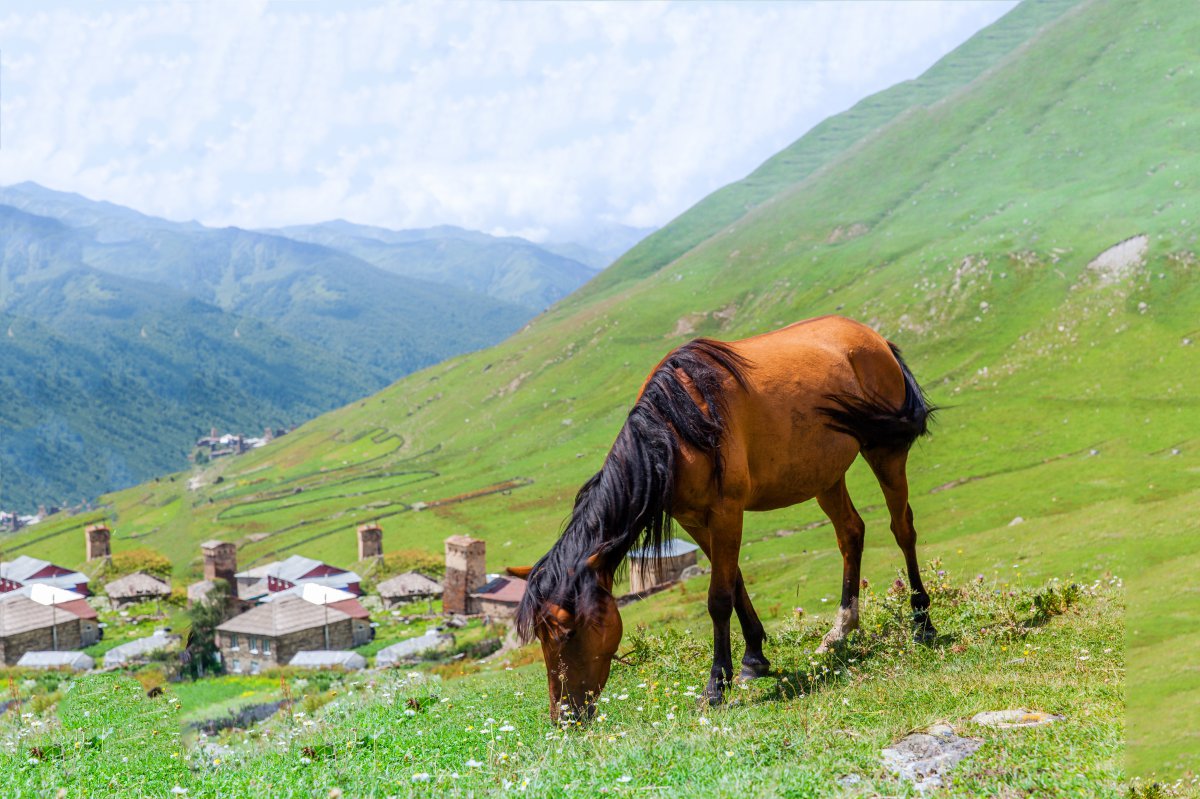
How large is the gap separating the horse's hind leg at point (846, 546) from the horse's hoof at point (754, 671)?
4.71 ft

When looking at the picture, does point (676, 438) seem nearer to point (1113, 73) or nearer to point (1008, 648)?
Result: point (1008, 648)

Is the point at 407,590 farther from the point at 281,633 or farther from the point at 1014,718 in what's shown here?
the point at 1014,718

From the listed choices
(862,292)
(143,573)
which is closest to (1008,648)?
(143,573)

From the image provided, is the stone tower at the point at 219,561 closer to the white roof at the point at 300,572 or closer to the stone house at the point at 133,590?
the white roof at the point at 300,572

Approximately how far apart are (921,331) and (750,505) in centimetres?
14290

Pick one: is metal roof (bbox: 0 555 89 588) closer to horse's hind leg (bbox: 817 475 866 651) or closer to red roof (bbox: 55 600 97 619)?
red roof (bbox: 55 600 97 619)

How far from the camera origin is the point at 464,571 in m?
95.6

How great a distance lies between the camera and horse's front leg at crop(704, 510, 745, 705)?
10.1 meters

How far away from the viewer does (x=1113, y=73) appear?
18275 centimetres

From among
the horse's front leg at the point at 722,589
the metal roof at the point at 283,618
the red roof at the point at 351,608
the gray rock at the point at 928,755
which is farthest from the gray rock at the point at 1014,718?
the red roof at the point at 351,608

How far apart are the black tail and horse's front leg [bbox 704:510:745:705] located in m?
2.34

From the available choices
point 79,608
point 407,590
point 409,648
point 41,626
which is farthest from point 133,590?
point 409,648

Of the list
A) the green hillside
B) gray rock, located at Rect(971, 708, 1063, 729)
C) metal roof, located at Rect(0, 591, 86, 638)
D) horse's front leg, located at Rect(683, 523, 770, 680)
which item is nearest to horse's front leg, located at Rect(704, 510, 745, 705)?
horse's front leg, located at Rect(683, 523, 770, 680)

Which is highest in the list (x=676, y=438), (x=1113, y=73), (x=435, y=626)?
(x=1113, y=73)
